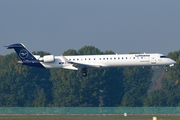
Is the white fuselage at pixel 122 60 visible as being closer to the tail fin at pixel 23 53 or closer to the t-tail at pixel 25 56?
the t-tail at pixel 25 56

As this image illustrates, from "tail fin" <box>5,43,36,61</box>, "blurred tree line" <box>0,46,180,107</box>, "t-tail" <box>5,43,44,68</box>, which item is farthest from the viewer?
"blurred tree line" <box>0,46,180,107</box>

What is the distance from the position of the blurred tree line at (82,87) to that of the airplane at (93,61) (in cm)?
3766

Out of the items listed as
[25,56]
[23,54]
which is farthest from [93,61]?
[23,54]

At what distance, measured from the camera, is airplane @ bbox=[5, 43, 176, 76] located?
5131 centimetres

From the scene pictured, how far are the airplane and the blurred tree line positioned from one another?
37.7 meters

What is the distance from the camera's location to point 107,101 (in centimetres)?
9738

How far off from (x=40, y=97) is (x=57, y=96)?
18.3 ft

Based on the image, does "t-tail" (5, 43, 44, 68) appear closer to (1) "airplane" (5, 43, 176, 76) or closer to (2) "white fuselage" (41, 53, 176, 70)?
(1) "airplane" (5, 43, 176, 76)

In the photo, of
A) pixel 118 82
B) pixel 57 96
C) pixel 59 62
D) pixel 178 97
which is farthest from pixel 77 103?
pixel 59 62

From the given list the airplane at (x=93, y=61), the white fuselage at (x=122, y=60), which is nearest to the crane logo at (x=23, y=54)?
the airplane at (x=93, y=61)

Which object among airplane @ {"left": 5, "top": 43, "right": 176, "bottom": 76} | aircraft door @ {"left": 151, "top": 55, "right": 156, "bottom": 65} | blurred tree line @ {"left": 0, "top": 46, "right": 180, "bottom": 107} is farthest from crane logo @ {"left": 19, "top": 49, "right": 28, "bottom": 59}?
blurred tree line @ {"left": 0, "top": 46, "right": 180, "bottom": 107}

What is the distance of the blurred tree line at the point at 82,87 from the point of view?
92312 mm

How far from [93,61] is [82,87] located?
42.1 metres
